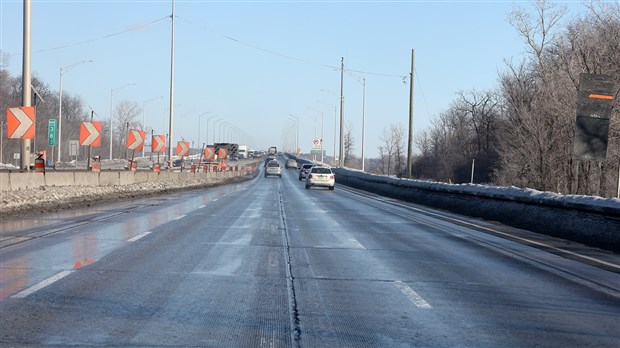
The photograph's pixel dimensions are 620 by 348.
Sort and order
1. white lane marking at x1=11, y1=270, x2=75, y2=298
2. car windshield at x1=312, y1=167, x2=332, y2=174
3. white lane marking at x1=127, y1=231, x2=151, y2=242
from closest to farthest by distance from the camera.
→ white lane marking at x1=11, y1=270, x2=75, y2=298, white lane marking at x1=127, y1=231, x2=151, y2=242, car windshield at x1=312, y1=167, x2=332, y2=174

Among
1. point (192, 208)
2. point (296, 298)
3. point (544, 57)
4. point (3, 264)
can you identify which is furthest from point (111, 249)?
point (544, 57)

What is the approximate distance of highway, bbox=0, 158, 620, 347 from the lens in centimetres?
720

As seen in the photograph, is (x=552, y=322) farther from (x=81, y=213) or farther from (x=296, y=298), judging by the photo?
(x=81, y=213)

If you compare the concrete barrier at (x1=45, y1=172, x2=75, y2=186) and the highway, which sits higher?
the concrete barrier at (x1=45, y1=172, x2=75, y2=186)

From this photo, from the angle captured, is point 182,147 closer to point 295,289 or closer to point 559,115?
point 559,115

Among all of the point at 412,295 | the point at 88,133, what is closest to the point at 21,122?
the point at 88,133

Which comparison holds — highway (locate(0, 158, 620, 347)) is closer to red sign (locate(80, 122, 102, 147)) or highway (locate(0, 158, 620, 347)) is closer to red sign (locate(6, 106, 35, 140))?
red sign (locate(6, 106, 35, 140))

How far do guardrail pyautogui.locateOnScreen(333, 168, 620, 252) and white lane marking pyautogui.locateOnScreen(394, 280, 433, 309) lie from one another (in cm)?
762

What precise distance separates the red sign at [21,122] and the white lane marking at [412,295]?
62.2ft

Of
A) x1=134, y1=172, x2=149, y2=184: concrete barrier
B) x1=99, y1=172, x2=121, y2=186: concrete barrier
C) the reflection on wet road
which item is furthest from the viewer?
x1=134, y1=172, x2=149, y2=184: concrete barrier

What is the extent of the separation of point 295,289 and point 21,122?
62.0 feet

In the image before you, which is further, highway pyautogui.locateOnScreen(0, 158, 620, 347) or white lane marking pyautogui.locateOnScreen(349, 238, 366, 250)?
white lane marking pyautogui.locateOnScreen(349, 238, 366, 250)

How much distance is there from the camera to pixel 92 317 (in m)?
7.69

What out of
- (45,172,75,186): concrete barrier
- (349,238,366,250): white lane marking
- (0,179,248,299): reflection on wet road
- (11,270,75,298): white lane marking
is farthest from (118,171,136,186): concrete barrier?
(11,270,75,298): white lane marking
